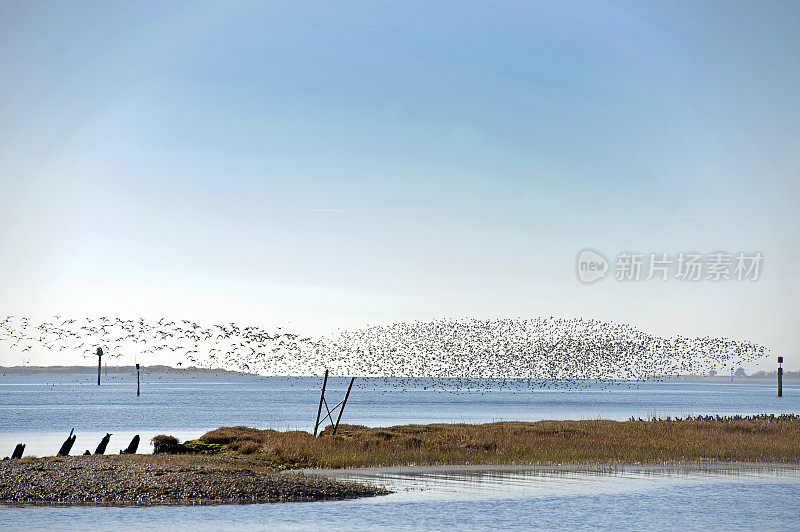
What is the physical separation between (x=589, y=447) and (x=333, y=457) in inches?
613

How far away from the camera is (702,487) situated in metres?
38.1

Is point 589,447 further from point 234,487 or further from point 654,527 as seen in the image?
point 234,487

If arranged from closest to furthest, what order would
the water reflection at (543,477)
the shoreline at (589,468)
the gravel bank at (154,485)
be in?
the gravel bank at (154,485)
the water reflection at (543,477)
the shoreline at (589,468)

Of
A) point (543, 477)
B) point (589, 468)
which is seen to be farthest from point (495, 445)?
point (543, 477)

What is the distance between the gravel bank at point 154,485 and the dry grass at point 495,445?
21.0 feet

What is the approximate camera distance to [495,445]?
47.8m

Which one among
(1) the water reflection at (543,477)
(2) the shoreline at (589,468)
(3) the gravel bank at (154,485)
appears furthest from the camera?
(2) the shoreline at (589,468)

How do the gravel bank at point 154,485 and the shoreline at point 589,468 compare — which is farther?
the shoreline at point 589,468

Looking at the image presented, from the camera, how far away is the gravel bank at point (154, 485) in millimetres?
31953

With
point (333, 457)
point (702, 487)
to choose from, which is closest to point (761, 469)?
point (702, 487)

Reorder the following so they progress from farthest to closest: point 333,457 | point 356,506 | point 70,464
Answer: point 333,457 < point 70,464 < point 356,506

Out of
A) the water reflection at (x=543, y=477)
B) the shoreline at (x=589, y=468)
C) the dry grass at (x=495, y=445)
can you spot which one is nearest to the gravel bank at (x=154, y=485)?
the water reflection at (x=543, y=477)

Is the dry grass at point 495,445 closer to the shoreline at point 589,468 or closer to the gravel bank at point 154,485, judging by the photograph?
the shoreline at point 589,468

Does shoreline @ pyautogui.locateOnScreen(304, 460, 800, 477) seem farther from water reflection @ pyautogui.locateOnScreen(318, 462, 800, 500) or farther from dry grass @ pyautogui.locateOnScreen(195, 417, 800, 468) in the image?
dry grass @ pyautogui.locateOnScreen(195, 417, 800, 468)
